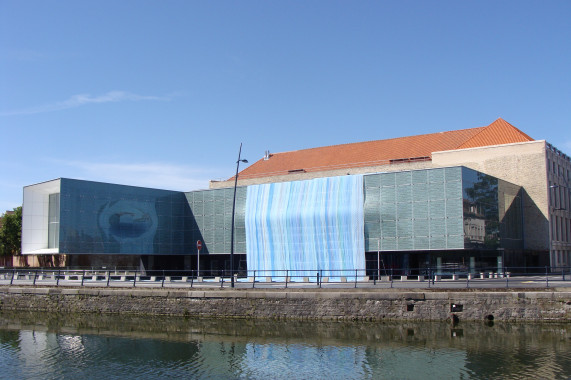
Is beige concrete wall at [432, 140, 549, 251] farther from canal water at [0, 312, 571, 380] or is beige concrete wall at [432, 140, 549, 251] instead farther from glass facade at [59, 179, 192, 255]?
canal water at [0, 312, 571, 380]

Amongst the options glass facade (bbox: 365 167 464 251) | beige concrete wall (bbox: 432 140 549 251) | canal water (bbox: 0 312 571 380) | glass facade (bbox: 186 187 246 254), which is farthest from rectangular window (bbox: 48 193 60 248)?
beige concrete wall (bbox: 432 140 549 251)

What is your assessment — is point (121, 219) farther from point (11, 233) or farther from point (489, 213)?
point (11, 233)

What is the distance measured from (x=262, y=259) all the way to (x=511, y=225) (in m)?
20.8

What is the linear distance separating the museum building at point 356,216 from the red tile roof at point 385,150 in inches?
8.6

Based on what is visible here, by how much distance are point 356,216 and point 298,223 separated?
535 cm

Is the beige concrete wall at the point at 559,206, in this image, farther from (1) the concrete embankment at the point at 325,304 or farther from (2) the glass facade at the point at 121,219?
(2) the glass facade at the point at 121,219

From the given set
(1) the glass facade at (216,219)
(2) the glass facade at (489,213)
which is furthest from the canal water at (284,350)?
(1) the glass facade at (216,219)

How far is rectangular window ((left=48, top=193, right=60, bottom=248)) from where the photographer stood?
4903 centimetres

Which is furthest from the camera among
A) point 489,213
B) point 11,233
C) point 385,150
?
point 11,233

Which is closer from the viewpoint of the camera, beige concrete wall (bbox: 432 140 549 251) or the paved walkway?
the paved walkway

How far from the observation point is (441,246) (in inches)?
1660

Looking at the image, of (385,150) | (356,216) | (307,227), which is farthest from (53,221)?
(385,150)

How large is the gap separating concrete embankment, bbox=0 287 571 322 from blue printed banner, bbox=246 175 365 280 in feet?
53.6

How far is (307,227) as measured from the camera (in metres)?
48.3
